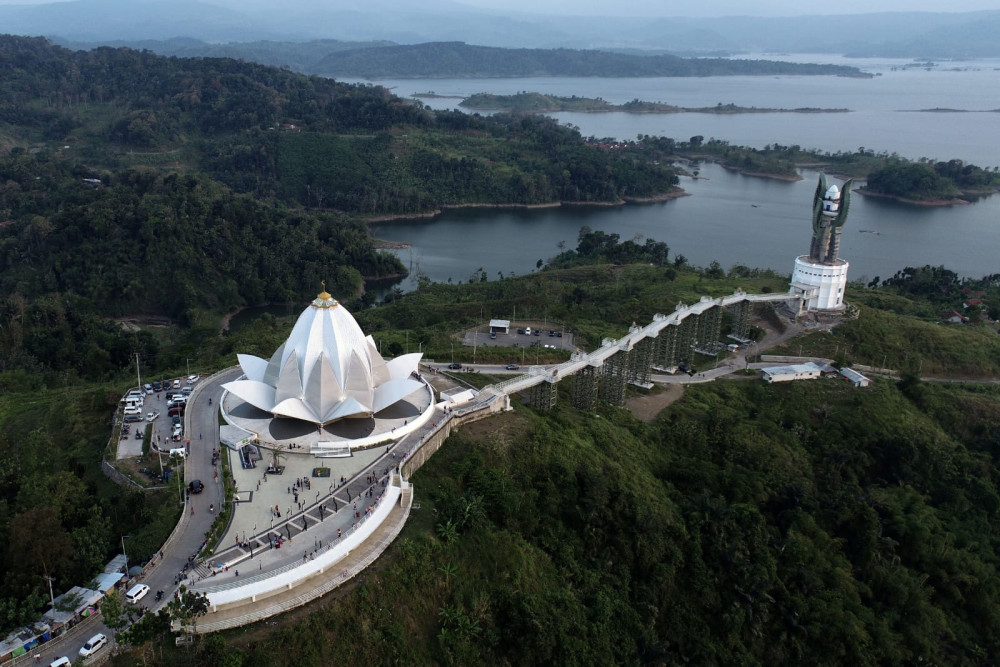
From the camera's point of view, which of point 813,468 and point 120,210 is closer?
point 813,468

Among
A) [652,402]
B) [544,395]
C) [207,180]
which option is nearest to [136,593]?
[544,395]

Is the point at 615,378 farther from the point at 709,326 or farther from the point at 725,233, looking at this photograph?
the point at 725,233

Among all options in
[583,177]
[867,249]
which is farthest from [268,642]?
[583,177]

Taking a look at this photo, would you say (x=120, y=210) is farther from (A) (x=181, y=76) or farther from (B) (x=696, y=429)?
(A) (x=181, y=76)

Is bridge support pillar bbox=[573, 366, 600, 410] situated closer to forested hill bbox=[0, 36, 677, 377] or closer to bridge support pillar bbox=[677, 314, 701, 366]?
bridge support pillar bbox=[677, 314, 701, 366]

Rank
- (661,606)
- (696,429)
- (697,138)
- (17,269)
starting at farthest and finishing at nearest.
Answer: (697,138) → (17,269) → (696,429) → (661,606)

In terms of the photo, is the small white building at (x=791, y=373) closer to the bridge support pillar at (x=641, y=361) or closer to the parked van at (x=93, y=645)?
the bridge support pillar at (x=641, y=361)

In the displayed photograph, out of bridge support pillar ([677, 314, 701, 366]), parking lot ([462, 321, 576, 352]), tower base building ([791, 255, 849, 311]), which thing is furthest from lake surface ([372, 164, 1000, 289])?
bridge support pillar ([677, 314, 701, 366])
